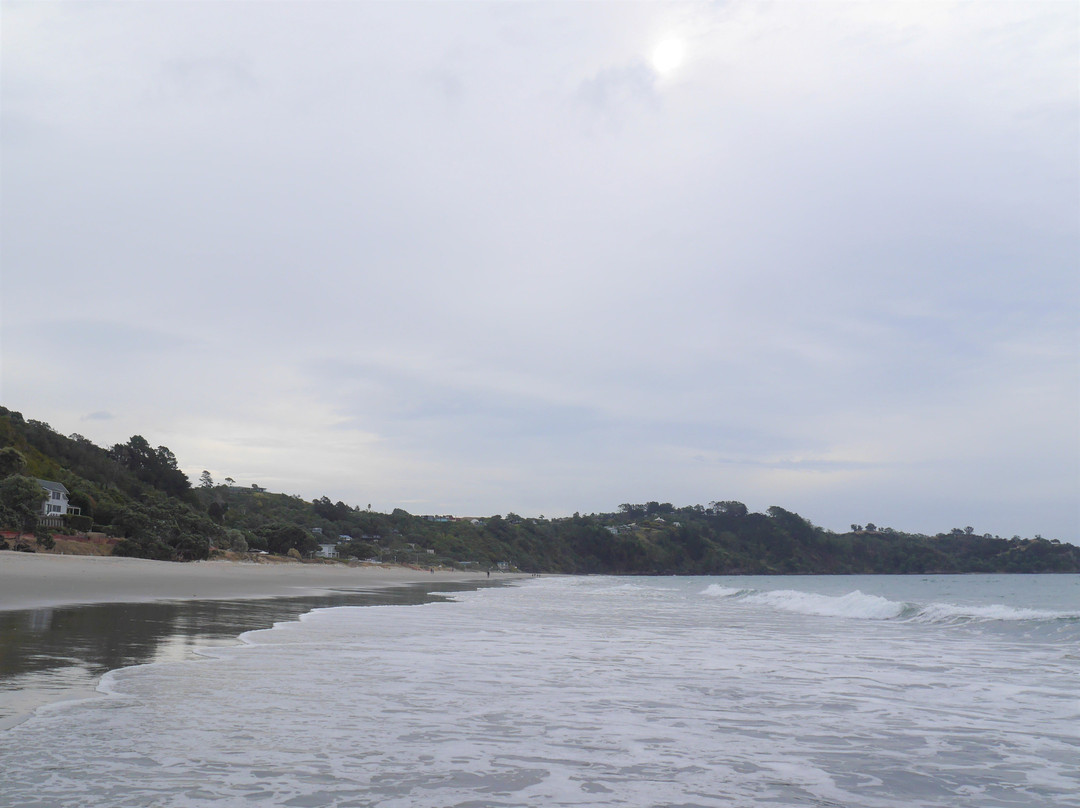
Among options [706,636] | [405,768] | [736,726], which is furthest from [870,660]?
[405,768]

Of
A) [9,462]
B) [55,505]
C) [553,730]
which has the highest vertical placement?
[9,462]

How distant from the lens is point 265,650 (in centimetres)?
1138

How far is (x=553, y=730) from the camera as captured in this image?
21.9 ft

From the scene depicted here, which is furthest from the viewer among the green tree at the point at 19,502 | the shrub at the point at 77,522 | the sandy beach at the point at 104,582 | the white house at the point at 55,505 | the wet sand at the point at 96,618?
the shrub at the point at 77,522

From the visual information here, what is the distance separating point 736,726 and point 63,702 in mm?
6456

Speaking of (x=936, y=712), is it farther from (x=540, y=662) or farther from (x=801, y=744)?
(x=540, y=662)

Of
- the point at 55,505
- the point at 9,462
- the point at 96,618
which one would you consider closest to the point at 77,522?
the point at 55,505

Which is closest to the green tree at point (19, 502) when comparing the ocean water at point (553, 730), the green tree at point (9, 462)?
the green tree at point (9, 462)

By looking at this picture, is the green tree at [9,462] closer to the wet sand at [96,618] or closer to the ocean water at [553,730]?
the wet sand at [96,618]

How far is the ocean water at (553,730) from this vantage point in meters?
4.87

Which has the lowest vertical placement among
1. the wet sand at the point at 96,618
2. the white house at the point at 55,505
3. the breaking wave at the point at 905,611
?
the breaking wave at the point at 905,611

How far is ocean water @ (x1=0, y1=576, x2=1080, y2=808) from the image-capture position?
4.87 metres

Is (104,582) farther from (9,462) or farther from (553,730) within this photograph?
(9,462)

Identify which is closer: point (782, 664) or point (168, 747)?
point (168, 747)
